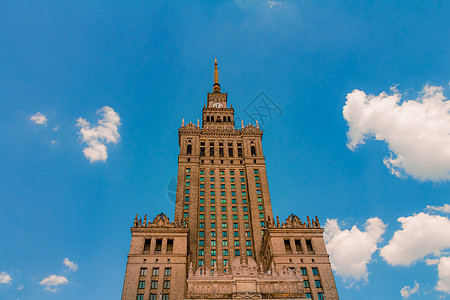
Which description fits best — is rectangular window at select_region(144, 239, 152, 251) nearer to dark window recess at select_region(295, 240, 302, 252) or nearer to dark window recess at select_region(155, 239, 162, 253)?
dark window recess at select_region(155, 239, 162, 253)

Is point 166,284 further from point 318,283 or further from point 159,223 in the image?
point 318,283

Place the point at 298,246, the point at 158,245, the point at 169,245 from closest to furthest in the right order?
the point at 158,245
the point at 169,245
the point at 298,246

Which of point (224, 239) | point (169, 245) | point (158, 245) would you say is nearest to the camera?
point (158, 245)


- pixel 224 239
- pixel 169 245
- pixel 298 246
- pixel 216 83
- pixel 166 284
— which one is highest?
pixel 216 83

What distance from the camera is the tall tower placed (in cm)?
5219

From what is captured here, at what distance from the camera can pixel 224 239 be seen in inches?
3270

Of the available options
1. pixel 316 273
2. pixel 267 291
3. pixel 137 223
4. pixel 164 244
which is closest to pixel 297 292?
pixel 267 291

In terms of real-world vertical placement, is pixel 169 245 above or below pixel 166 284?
above

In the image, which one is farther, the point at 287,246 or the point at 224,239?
the point at 224,239

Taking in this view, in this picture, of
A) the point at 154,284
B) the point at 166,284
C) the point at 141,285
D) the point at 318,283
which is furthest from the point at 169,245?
the point at 318,283

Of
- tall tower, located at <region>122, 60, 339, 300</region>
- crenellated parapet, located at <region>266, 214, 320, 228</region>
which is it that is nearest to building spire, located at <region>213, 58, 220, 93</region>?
tall tower, located at <region>122, 60, 339, 300</region>

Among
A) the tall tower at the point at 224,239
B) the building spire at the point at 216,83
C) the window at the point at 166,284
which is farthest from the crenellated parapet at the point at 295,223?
the building spire at the point at 216,83

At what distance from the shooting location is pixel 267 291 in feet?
168

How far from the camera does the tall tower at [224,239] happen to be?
52.2 metres
